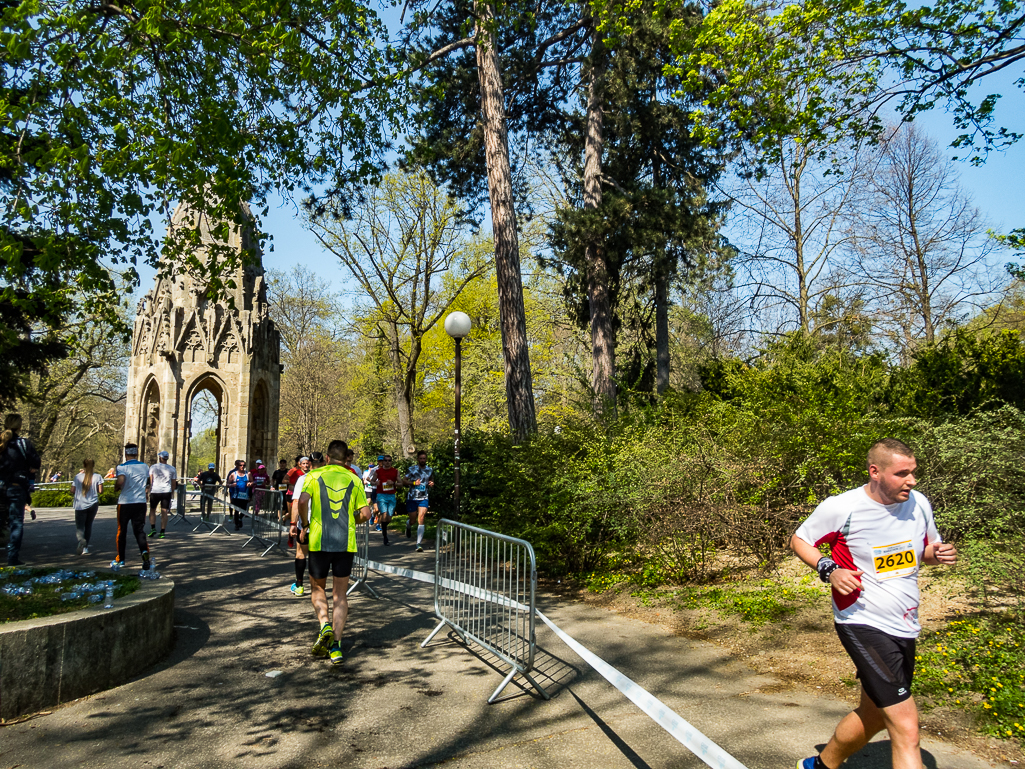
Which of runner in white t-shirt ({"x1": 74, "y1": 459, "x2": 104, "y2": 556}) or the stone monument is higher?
the stone monument

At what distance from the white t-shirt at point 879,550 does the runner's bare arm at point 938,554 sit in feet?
0.09

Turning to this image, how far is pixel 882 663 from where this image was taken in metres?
3.13

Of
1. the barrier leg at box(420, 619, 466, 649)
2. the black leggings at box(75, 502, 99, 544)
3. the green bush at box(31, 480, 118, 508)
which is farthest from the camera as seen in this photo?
the green bush at box(31, 480, 118, 508)

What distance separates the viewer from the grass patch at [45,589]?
557 centimetres

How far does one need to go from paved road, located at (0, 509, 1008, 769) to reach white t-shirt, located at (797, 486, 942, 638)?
4.04 ft

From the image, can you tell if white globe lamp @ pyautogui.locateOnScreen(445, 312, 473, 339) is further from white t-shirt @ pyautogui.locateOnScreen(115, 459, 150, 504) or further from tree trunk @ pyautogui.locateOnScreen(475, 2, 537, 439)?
white t-shirt @ pyautogui.locateOnScreen(115, 459, 150, 504)

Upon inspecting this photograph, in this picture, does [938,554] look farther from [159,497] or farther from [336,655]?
[159,497]

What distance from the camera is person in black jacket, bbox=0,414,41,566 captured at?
409 inches

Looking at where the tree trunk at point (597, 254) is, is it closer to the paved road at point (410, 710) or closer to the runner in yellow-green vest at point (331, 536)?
the paved road at point (410, 710)

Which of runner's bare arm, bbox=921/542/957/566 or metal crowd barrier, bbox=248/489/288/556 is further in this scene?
metal crowd barrier, bbox=248/489/288/556

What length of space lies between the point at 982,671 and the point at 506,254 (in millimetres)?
10704

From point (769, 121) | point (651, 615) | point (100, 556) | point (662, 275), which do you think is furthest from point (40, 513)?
point (769, 121)

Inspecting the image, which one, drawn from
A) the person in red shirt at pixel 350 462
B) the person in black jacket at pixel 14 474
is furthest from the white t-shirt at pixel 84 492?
the person in red shirt at pixel 350 462

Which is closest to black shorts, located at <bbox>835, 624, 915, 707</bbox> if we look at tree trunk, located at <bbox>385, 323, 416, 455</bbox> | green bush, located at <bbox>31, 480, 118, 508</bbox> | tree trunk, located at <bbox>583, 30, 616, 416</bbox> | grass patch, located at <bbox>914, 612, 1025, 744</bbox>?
grass patch, located at <bbox>914, 612, 1025, 744</bbox>
